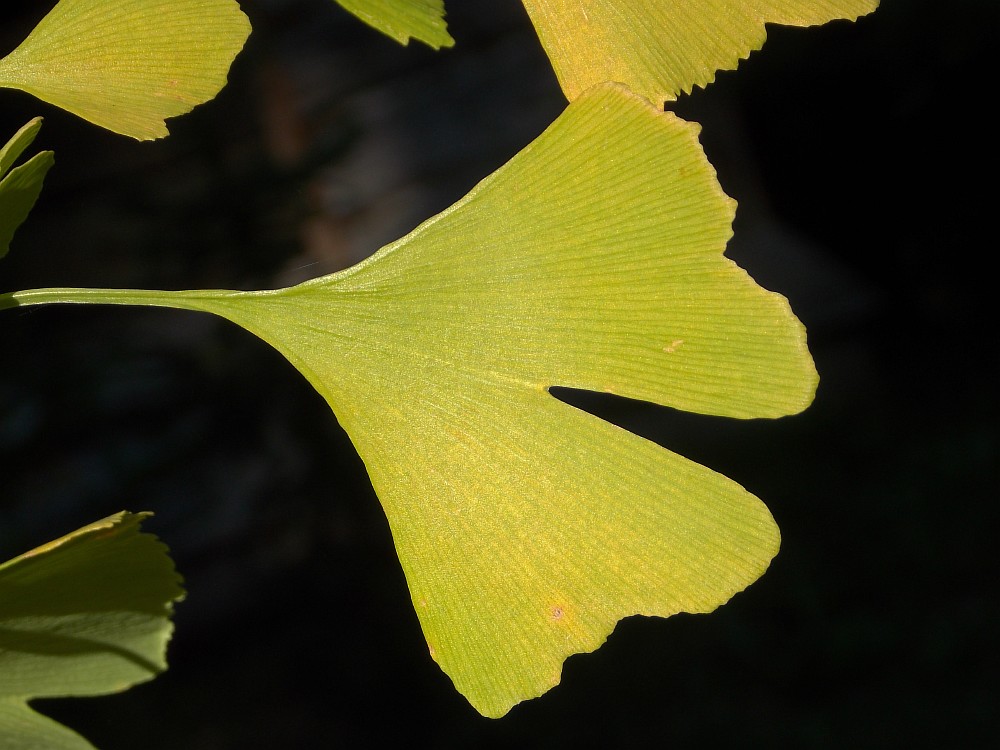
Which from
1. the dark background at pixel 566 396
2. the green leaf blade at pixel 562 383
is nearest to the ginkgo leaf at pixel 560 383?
the green leaf blade at pixel 562 383

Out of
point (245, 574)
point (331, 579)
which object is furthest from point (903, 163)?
point (245, 574)

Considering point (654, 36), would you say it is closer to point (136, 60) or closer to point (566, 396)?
point (136, 60)

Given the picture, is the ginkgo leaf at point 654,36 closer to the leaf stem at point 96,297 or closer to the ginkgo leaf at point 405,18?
the ginkgo leaf at point 405,18

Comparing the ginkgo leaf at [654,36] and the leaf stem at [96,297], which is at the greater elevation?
the ginkgo leaf at [654,36]

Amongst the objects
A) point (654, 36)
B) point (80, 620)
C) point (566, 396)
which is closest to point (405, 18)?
point (654, 36)

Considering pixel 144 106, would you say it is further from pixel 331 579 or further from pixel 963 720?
pixel 963 720

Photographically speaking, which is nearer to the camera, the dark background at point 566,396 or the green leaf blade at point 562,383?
the green leaf blade at point 562,383

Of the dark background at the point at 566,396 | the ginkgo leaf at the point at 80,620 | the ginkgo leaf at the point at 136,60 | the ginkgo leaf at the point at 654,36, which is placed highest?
the ginkgo leaf at the point at 654,36
